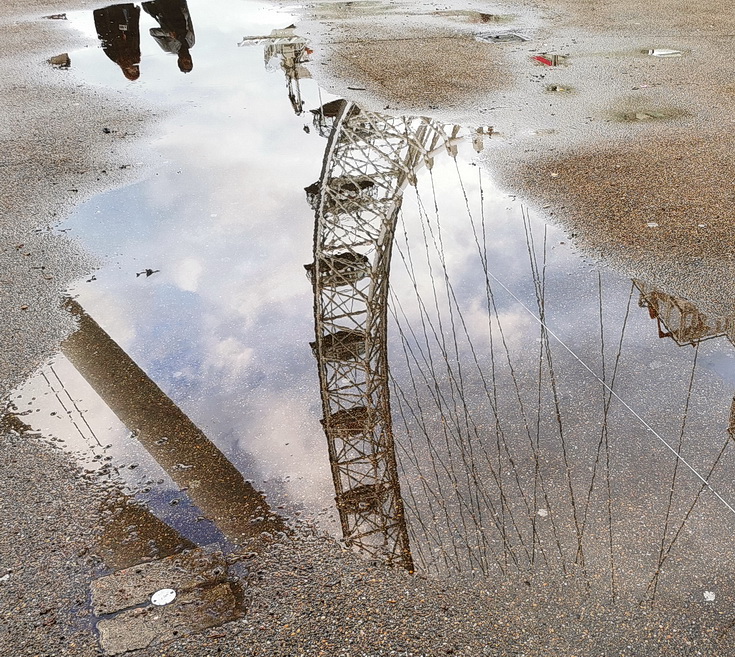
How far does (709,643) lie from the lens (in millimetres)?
3129

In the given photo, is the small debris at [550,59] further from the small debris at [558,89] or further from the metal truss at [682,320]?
the metal truss at [682,320]

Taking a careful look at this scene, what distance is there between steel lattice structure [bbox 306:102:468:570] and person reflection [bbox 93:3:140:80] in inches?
197

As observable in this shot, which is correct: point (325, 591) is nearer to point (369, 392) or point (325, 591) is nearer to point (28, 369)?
point (369, 392)

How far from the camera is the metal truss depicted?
16.6 ft

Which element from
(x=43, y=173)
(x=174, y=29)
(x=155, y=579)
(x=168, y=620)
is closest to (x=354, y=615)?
(x=168, y=620)

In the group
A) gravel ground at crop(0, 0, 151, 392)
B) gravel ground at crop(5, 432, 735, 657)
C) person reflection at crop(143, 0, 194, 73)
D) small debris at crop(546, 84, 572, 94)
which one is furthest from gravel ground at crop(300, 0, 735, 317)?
gravel ground at crop(0, 0, 151, 392)

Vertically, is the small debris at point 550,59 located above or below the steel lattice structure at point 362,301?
above

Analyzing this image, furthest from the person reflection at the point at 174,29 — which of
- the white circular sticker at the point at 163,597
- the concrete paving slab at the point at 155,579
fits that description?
the white circular sticker at the point at 163,597

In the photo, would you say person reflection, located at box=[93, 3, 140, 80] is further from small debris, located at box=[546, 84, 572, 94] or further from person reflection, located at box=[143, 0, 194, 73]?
small debris, located at box=[546, 84, 572, 94]

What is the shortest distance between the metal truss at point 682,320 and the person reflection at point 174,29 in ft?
30.2

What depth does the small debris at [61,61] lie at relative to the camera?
12703 mm

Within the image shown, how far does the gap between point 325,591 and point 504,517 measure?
977 mm

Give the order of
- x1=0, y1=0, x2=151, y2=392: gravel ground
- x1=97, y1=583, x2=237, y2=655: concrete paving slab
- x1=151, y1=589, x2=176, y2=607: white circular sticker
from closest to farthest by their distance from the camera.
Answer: x1=97, y1=583, x2=237, y2=655: concrete paving slab
x1=151, y1=589, x2=176, y2=607: white circular sticker
x1=0, y1=0, x2=151, y2=392: gravel ground

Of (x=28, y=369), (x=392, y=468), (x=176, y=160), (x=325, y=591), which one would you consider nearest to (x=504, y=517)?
(x=392, y=468)
